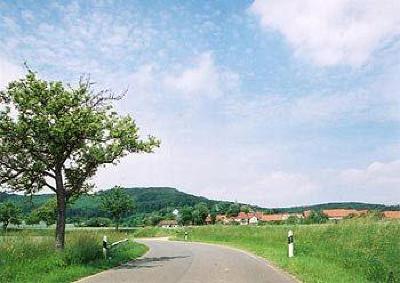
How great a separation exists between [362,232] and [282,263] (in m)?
8.78

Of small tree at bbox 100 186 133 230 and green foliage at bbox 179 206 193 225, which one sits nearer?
small tree at bbox 100 186 133 230

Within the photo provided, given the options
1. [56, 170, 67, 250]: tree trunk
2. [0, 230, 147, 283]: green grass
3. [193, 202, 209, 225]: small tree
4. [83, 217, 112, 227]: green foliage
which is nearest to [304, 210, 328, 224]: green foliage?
[83, 217, 112, 227]: green foliage

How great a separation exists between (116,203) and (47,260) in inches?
2964

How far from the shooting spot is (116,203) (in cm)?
9044

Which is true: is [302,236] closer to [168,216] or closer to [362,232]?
[362,232]

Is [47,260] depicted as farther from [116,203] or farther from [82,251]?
[116,203]

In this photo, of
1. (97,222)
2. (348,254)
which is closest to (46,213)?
(97,222)

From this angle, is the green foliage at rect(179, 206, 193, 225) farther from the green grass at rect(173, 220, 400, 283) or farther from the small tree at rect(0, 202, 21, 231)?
the green grass at rect(173, 220, 400, 283)

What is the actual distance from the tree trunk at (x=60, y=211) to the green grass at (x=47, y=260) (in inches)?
16.0

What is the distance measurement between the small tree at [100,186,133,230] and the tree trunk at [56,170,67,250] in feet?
226

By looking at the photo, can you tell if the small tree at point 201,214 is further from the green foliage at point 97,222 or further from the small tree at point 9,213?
the small tree at point 9,213

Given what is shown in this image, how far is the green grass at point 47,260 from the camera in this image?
14039 millimetres

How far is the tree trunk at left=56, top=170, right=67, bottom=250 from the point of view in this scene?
20438 millimetres

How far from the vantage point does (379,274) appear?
16109 mm
